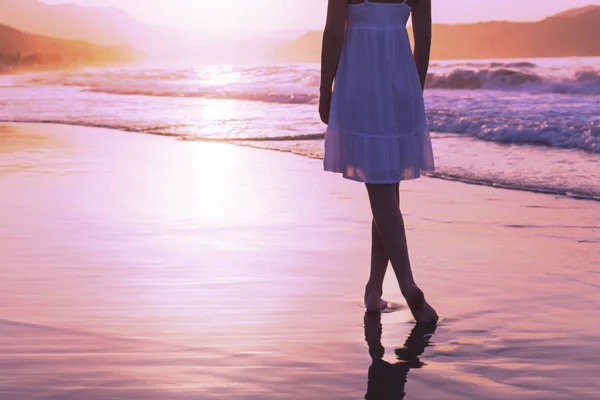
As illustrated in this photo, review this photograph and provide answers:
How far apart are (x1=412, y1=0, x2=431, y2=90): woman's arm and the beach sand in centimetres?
99

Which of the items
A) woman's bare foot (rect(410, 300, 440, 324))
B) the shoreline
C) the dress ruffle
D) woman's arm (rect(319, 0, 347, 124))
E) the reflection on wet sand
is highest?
woman's arm (rect(319, 0, 347, 124))

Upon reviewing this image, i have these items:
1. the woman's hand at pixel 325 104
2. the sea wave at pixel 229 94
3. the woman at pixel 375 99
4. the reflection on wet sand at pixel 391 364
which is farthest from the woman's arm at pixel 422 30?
the sea wave at pixel 229 94

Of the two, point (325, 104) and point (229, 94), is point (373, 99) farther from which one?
point (229, 94)

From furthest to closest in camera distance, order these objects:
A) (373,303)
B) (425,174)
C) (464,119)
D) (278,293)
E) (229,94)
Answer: (229,94) → (464,119) → (425,174) → (278,293) → (373,303)

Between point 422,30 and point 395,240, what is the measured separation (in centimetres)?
80

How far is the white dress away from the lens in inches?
129

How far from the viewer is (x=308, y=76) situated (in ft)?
101

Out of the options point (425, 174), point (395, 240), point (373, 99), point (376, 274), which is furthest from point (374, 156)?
point (425, 174)

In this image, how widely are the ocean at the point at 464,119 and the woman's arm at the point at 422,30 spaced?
11.5ft

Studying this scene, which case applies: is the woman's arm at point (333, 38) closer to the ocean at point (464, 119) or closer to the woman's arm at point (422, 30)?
the woman's arm at point (422, 30)

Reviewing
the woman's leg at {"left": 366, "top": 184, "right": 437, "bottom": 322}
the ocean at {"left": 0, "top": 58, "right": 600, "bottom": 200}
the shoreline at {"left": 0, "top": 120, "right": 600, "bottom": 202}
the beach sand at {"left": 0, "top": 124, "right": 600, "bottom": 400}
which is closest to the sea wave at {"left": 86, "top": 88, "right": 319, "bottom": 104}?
the ocean at {"left": 0, "top": 58, "right": 600, "bottom": 200}

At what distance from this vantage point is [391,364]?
9.37ft

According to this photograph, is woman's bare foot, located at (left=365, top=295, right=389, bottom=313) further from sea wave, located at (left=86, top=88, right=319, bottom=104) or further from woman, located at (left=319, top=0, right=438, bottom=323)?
sea wave, located at (left=86, top=88, right=319, bottom=104)

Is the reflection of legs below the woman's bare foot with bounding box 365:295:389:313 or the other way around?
the other way around
